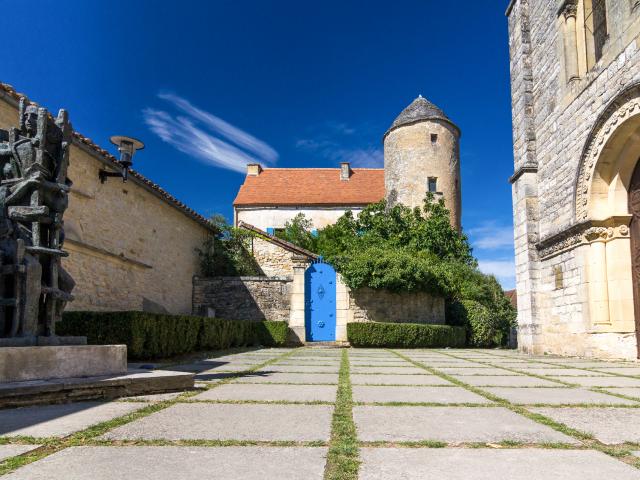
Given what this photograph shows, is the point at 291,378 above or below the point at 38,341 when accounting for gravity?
below

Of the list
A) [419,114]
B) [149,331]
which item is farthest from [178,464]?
[419,114]

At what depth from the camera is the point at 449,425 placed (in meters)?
2.78

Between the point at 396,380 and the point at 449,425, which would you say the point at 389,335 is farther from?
the point at 449,425

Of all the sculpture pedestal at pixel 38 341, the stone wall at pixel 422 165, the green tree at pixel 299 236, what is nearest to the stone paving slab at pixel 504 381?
the sculpture pedestal at pixel 38 341

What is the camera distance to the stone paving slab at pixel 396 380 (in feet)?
16.0

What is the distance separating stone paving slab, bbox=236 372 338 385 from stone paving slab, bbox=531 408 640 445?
2276 mm

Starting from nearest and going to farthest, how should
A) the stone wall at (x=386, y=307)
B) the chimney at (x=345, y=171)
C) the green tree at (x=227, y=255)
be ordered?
the stone wall at (x=386, y=307), the green tree at (x=227, y=255), the chimney at (x=345, y=171)

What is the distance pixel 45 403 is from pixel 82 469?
187 centimetres

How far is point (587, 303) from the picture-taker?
8.86 metres

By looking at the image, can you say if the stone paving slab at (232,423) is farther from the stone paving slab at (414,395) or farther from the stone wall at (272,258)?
the stone wall at (272,258)

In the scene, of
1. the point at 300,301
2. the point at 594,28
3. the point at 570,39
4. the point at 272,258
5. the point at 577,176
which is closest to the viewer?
the point at 577,176

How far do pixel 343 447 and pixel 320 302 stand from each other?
45.0ft

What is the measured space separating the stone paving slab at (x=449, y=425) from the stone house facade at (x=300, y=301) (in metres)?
12.4

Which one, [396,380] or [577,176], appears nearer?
[396,380]
